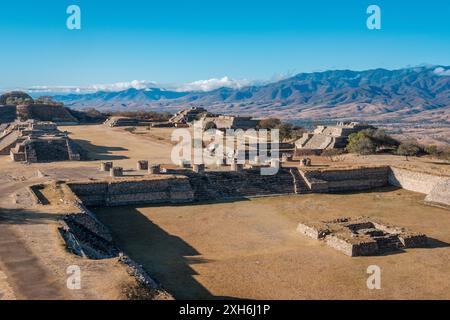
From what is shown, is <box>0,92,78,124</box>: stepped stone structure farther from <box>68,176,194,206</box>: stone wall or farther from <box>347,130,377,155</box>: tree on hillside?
<box>68,176,194,206</box>: stone wall

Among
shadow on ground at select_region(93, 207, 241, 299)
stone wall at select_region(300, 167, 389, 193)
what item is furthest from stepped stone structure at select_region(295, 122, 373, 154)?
shadow on ground at select_region(93, 207, 241, 299)

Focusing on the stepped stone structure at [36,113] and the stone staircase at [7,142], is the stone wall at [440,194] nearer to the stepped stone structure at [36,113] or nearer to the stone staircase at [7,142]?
the stone staircase at [7,142]

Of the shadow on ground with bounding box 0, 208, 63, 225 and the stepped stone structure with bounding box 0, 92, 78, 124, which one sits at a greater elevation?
the stepped stone structure with bounding box 0, 92, 78, 124

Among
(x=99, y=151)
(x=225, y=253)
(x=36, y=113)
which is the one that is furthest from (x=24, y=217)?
(x=36, y=113)

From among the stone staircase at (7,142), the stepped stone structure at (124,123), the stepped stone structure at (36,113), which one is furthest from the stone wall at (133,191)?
the stepped stone structure at (36,113)

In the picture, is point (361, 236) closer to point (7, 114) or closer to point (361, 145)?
point (361, 145)
